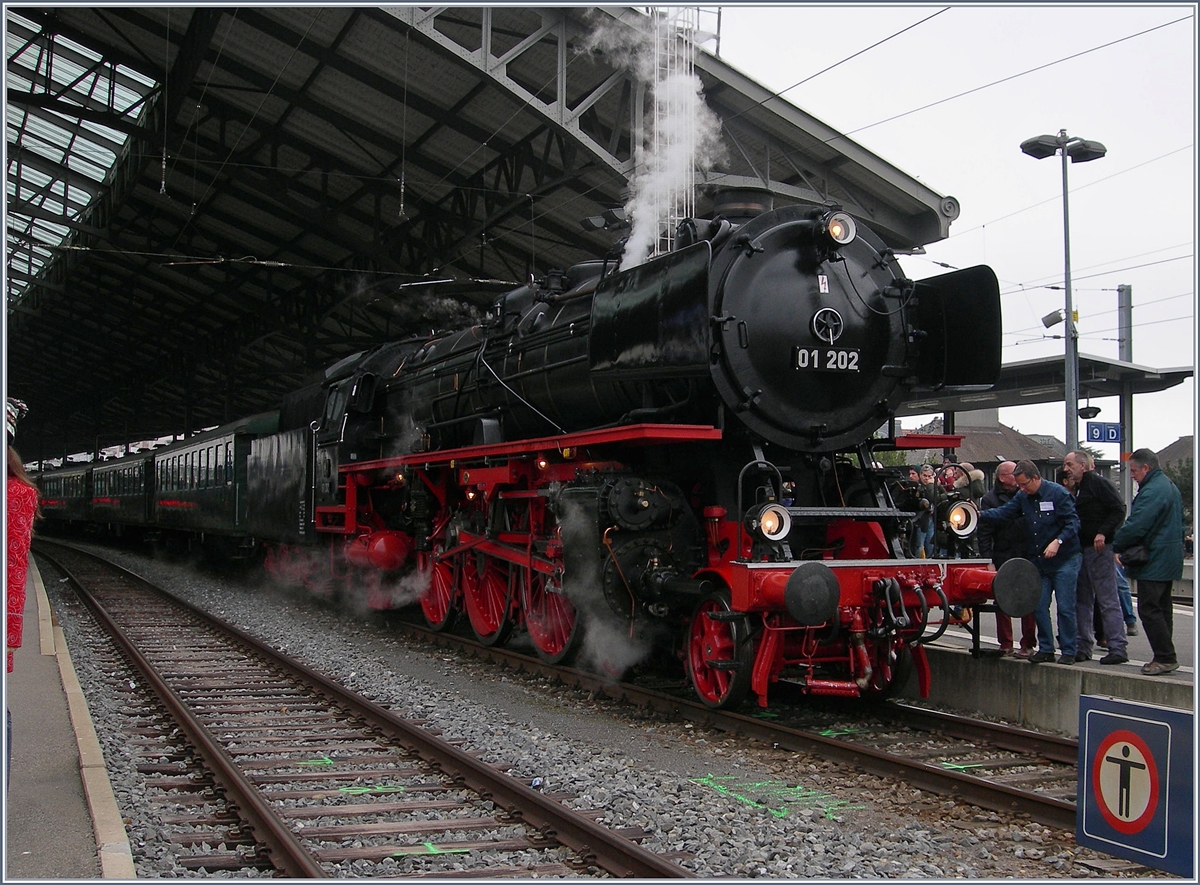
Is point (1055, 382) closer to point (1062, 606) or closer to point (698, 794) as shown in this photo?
point (1062, 606)

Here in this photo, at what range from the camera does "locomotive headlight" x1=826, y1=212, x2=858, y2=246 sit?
6.30 m

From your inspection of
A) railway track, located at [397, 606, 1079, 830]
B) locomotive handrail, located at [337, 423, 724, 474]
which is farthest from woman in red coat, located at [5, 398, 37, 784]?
railway track, located at [397, 606, 1079, 830]

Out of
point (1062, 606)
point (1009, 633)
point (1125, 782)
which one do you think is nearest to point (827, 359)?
point (1062, 606)

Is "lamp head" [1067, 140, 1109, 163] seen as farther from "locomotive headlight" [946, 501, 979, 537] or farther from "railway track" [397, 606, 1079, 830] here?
"railway track" [397, 606, 1079, 830]

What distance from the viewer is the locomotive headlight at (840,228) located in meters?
6.30

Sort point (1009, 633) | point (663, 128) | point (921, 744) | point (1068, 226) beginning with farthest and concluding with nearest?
point (1068, 226) → point (663, 128) → point (1009, 633) → point (921, 744)

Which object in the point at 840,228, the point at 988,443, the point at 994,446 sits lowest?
the point at 840,228

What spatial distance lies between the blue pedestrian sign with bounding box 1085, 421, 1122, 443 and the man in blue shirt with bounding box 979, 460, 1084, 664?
7.50 meters

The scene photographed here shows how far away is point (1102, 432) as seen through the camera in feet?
45.9

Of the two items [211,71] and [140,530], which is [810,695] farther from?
[140,530]

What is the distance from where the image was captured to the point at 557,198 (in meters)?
16.1

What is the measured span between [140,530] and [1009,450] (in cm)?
Answer: 3348

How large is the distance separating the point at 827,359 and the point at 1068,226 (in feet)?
32.4

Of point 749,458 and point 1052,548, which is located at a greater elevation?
point 749,458
